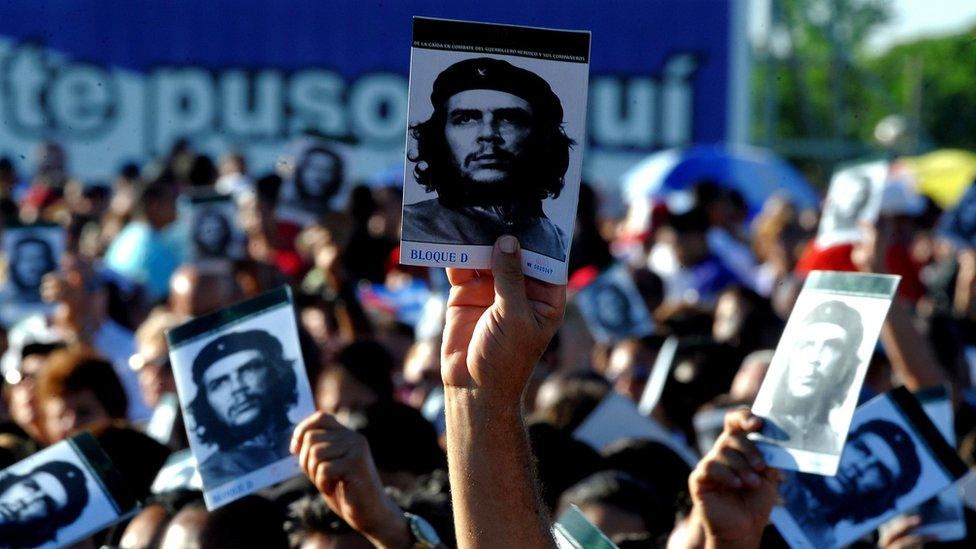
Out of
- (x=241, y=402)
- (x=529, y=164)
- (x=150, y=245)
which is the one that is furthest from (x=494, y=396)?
(x=150, y=245)

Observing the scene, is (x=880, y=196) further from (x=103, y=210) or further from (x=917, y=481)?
(x=103, y=210)

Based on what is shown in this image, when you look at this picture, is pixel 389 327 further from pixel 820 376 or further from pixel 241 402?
pixel 820 376

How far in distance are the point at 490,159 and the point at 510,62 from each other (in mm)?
142

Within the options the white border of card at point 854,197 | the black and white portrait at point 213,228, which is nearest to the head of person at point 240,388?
the white border of card at point 854,197

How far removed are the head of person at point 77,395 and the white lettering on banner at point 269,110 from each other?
11.7 m

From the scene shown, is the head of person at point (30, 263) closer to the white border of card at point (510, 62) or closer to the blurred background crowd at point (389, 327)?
the blurred background crowd at point (389, 327)

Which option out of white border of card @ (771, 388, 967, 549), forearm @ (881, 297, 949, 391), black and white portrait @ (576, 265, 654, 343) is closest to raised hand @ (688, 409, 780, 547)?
white border of card @ (771, 388, 967, 549)

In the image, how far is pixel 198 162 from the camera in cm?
1124

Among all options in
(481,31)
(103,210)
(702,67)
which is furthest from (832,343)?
(702,67)

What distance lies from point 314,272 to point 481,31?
556 centimetres

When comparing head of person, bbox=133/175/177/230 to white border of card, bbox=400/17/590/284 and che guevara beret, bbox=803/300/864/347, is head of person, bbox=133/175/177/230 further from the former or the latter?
white border of card, bbox=400/17/590/284

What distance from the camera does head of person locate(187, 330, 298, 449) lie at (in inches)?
134

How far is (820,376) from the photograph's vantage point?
2883 mm

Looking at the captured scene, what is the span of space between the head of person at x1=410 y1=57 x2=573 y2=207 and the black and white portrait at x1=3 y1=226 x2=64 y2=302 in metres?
5.60
